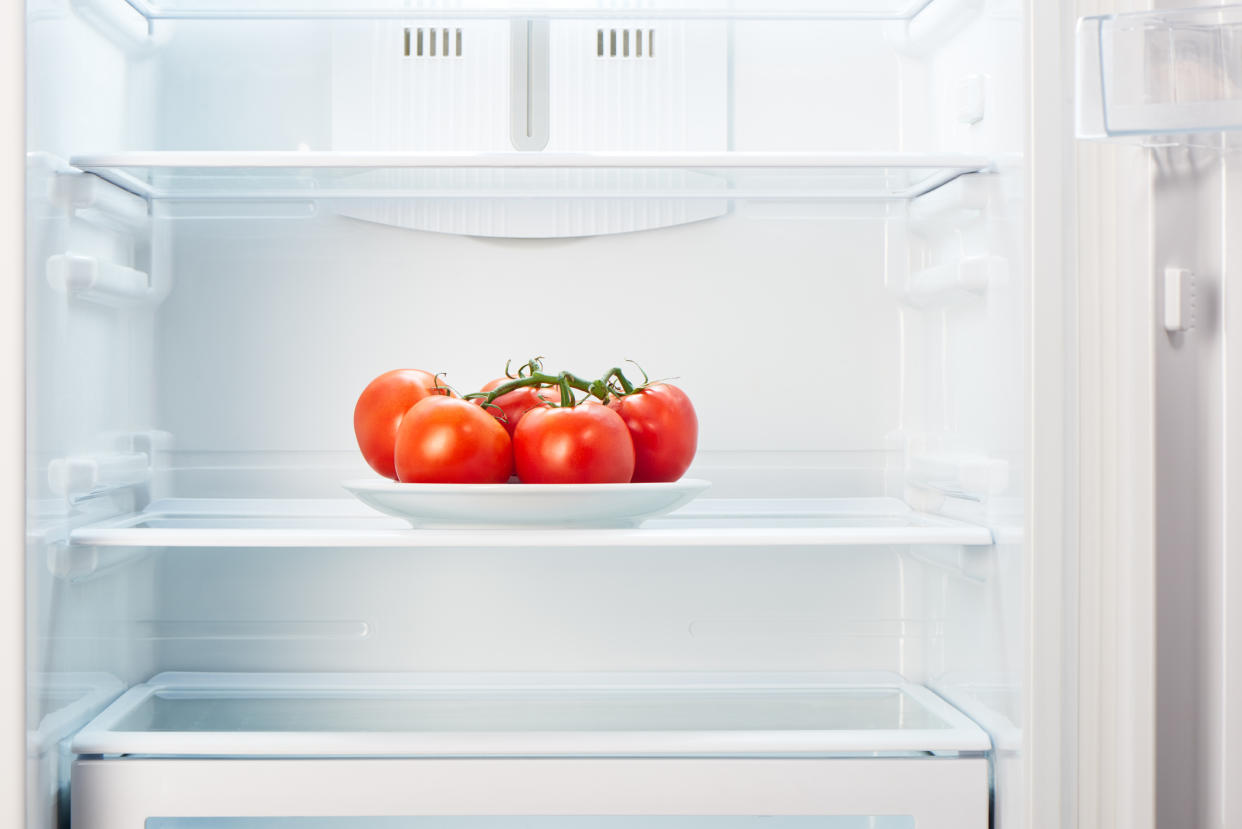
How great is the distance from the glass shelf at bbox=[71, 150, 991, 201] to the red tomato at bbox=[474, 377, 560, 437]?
22 cm

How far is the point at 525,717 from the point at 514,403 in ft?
1.08

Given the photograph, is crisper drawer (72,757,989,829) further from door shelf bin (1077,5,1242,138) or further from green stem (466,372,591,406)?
door shelf bin (1077,5,1242,138)

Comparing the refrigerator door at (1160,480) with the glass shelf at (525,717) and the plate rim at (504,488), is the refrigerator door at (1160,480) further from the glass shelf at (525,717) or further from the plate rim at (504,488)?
the plate rim at (504,488)

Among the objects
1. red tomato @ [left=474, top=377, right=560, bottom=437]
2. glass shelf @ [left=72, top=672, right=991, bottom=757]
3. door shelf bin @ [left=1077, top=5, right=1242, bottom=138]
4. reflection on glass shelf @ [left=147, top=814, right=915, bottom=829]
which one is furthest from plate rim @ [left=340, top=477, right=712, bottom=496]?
door shelf bin @ [left=1077, top=5, right=1242, bottom=138]

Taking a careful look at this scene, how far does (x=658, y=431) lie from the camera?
105 centimetres

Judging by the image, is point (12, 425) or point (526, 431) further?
point (526, 431)

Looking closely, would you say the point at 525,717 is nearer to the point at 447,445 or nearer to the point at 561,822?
the point at 561,822

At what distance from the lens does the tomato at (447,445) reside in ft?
3.18

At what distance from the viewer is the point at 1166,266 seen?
32.7 inches

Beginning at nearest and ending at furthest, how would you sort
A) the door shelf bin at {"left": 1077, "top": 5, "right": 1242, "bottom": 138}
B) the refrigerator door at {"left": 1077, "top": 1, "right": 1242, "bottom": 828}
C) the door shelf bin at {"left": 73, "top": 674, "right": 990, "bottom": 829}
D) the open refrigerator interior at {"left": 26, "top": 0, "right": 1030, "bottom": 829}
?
the door shelf bin at {"left": 1077, "top": 5, "right": 1242, "bottom": 138}
the refrigerator door at {"left": 1077, "top": 1, "right": 1242, "bottom": 828}
the door shelf bin at {"left": 73, "top": 674, "right": 990, "bottom": 829}
the open refrigerator interior at {"left": 26, "top": 0, "right": 1030, "bottom": 829}

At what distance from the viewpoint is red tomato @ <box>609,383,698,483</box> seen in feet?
3.45

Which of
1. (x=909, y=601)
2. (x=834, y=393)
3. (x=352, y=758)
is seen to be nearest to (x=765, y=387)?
(x=834, y=393)

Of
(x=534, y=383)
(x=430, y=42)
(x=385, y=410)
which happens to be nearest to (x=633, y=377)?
(x=534, y=383)

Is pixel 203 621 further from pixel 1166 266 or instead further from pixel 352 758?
pixel 1166 266
